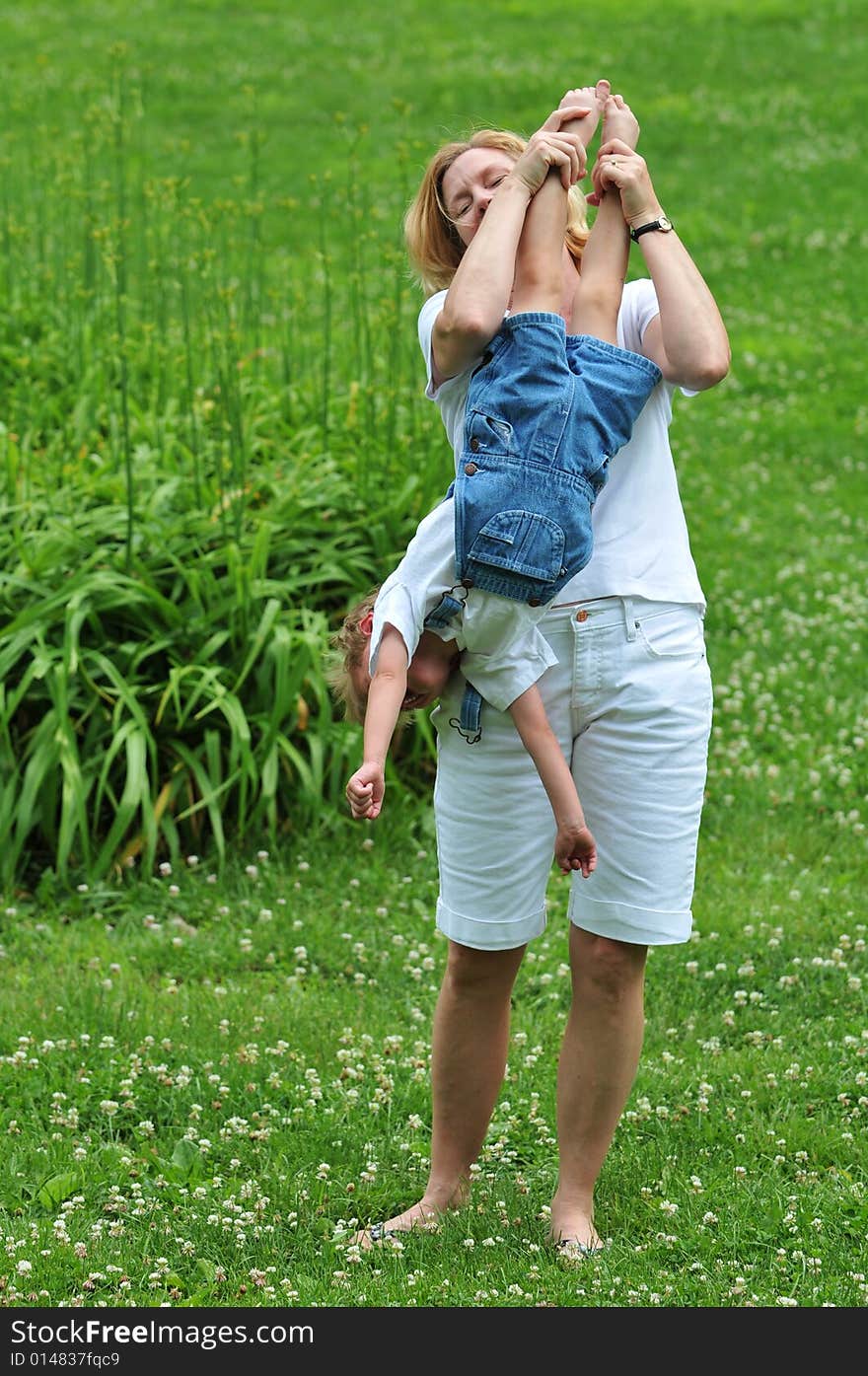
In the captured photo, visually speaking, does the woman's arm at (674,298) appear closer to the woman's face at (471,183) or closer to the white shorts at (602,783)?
the woman's face at (471,183)

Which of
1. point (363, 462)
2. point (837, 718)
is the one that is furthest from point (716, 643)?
point (363, 462)

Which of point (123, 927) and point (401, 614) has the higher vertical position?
point (401, 614)

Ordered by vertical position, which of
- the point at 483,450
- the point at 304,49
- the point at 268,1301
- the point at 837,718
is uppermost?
the point at 304,49

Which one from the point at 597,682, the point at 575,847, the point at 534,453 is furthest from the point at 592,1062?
the point at 534,453

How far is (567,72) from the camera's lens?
47.6 feet

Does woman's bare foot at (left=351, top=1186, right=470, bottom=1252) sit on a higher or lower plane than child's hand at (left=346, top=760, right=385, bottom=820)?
lower

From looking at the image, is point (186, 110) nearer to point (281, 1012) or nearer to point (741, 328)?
point (741, 328)

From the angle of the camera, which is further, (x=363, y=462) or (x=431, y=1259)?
(x=363, y=462)

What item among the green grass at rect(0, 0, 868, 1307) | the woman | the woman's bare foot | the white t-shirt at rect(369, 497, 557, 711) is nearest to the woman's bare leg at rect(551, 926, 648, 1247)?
the woman

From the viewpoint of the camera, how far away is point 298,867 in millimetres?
4957

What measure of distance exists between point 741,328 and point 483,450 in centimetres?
808

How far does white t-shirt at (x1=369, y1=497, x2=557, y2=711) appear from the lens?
271 cm

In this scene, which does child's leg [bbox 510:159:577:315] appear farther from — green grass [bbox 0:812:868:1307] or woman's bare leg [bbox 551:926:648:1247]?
green grass [bbox 0:812:868:1307]

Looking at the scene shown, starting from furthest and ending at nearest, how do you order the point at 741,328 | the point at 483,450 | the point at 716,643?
1. the point at 741,328
2. the point at 716,643
3. the point at 483,450
